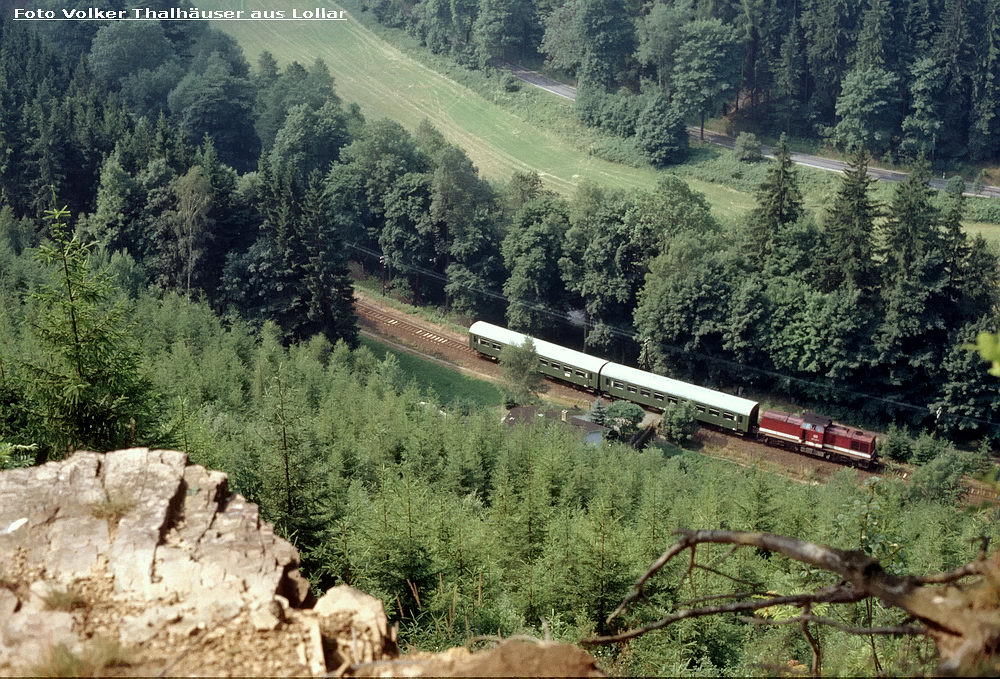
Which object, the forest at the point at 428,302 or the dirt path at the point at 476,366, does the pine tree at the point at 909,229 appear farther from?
the dirt path at the point at 476,366

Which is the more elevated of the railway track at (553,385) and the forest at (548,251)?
the forest at (548,251)

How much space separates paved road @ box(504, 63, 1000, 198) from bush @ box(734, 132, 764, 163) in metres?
1.83

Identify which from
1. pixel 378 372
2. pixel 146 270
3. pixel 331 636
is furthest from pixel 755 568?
pixel 146 270

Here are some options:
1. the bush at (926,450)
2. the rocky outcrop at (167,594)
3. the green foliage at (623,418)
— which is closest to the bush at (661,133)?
the green foliage at (623,418)

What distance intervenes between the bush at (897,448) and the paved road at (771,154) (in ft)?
→ 83.5

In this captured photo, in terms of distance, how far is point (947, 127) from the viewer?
3142 inches

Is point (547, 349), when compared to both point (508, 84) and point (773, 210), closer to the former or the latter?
point (773, 210)

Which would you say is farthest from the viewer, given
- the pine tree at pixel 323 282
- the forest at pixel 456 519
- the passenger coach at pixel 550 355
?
the passenger coach at pixel 550 355

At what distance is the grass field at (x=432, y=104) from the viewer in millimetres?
78500

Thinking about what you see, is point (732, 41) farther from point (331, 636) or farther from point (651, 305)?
point (331, 636)

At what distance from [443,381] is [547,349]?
5831 millimetres

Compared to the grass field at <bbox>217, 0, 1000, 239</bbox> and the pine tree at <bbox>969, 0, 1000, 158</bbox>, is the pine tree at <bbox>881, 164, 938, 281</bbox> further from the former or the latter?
the pine tree at <bbox>969, 0, 1000, 158</bbox>

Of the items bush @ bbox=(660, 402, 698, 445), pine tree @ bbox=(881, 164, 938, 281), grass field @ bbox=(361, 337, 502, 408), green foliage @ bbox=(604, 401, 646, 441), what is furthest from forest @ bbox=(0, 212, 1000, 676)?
pine tree @ bbox=(881, 164, 938, 281)

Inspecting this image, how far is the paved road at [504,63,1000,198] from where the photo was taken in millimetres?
76812
